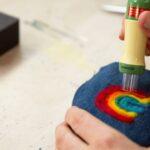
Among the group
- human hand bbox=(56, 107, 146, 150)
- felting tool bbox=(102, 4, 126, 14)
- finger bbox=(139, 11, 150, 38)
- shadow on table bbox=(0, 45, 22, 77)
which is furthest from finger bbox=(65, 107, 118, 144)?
felting tool bbox=(102, 4, 126, 14)

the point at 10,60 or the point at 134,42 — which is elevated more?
the point at 134,42

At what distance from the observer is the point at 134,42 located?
37 centimetres

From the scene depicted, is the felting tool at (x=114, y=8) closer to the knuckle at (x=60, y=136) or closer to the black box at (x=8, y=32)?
the black box at (x=8, y=32)

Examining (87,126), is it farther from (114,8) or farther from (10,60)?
(114,8)

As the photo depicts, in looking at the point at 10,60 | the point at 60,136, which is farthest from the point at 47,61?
the point at 60,136

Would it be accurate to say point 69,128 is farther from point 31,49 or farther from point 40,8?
point 40,8

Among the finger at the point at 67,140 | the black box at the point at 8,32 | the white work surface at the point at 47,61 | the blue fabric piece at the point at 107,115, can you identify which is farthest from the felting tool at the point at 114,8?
the finger at the point at 67,140

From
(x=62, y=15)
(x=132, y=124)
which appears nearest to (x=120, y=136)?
(x=132, y=124)

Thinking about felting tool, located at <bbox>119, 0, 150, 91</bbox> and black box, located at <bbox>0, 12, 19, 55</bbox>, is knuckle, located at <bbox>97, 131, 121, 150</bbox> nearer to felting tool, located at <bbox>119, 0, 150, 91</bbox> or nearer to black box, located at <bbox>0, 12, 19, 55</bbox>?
felting tool, located at <bbox>119, 0, 150, 91</bbox>

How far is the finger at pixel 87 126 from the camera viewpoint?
0.36 meters

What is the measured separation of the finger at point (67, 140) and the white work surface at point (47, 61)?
0.23 ft

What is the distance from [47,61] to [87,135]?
0.28 meters

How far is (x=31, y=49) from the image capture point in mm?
667

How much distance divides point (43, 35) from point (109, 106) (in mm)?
345
